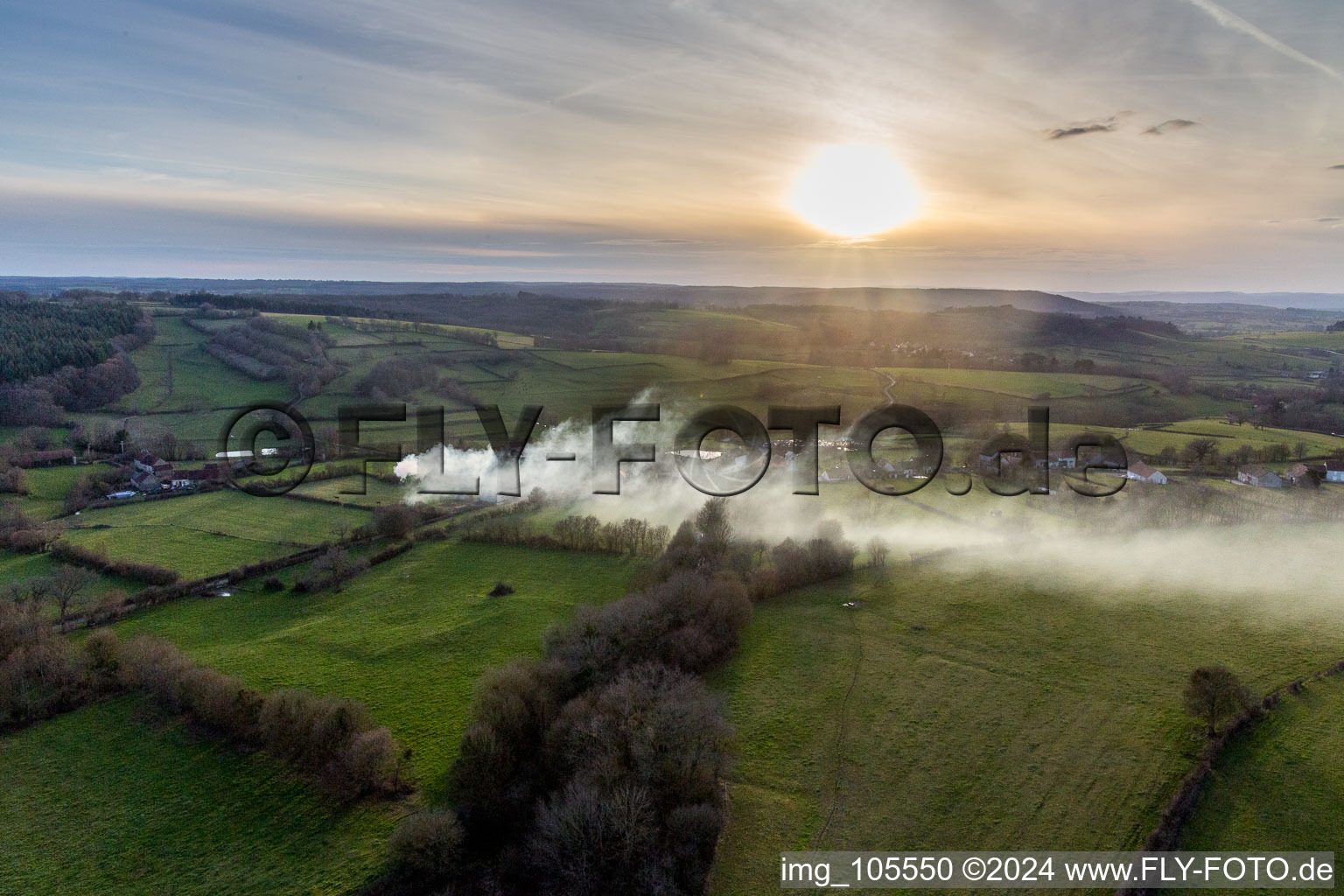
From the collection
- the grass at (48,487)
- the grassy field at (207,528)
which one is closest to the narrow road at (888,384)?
the grassy field at (207,528)

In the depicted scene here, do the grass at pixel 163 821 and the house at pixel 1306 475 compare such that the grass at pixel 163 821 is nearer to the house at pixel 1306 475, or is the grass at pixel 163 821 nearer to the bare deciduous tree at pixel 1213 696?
the bare deciduous tree at pixel 1213 696

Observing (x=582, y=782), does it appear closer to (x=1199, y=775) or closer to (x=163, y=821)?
(x=163, y=821)

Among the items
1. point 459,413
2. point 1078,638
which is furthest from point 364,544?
point 1078,638

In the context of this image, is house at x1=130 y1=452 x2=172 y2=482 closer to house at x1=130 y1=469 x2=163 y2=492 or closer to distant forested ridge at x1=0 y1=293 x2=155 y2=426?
house at x1=130 y1=469 x2=163 y2=492

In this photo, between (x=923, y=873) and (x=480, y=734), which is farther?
(x=480, y=734)

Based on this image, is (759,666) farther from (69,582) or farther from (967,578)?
(69,582)
